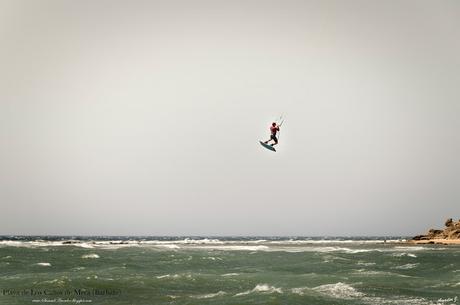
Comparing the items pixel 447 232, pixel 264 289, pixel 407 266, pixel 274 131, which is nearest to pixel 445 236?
pixel 447 232

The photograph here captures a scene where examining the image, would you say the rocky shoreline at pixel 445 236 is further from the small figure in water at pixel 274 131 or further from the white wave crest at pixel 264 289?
the white wave crest at pixel 264 289

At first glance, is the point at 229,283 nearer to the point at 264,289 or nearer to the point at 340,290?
the point at 264,289

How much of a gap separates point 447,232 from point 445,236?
183 centimetres

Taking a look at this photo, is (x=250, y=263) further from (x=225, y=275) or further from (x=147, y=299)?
(x=147, y=299)

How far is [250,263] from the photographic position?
45.4 meters

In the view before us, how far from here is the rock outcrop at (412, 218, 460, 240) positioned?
335 ft

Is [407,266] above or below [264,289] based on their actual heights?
below

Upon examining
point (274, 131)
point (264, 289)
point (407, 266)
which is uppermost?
point (274, 131)

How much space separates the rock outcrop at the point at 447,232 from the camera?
10200 cm

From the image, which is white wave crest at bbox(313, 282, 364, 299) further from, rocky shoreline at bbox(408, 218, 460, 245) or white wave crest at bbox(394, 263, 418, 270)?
rocky shoreline at bbox(408, 218, 460, 245)

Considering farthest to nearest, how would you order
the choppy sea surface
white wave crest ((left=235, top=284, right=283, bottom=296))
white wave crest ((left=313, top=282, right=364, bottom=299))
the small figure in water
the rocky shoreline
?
1. the rocky shoreline
2. the small figure in water
3. white wave crest ((left=235, top=284, right=283, bottom=296))
4. white wave crest ((left=313, top=282, right=364, bottom=299))
5. the choppy sea surface

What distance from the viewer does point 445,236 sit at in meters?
105

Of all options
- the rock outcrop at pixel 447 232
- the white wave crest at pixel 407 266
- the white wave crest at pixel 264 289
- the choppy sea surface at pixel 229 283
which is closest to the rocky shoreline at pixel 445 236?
the rock outcrop at pixel 447 232

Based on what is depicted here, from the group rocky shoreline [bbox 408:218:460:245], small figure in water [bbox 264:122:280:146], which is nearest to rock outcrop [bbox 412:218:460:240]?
rocky shoreline [bbox 408:218:460:245]
